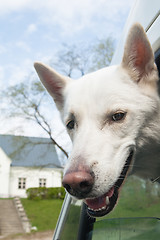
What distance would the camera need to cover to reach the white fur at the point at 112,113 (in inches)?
61.4

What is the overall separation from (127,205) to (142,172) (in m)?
0.24

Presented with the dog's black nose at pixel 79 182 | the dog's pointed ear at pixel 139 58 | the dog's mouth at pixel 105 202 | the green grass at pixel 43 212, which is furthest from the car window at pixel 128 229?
the green grass at pixel 43 212

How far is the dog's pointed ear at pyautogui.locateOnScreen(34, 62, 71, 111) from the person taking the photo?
7.39 feet

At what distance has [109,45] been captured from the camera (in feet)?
74.2

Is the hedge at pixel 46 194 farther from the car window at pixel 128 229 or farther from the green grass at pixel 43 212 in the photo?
the car window at pixel 128 229

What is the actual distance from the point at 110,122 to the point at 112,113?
5 cm

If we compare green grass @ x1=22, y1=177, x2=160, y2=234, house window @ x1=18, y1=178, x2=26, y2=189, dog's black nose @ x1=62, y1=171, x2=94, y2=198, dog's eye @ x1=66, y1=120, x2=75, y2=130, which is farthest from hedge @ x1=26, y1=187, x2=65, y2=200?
dog's black nose @ x1=62, y1=171, x2=94, y2=198

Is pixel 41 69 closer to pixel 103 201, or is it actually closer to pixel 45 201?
pixel 103 201

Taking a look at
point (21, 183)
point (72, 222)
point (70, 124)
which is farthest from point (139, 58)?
point (21, 183)

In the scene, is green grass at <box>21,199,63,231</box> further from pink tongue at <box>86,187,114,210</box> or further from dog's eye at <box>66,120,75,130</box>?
pink tongue at <box>86,187,114,210</box>

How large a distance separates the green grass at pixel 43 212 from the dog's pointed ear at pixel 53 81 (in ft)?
94.1

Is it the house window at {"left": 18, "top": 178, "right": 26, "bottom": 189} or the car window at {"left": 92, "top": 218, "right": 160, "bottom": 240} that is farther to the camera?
the house window at {"left": 18, "top": 178, "right": 26, "bottom": 189}

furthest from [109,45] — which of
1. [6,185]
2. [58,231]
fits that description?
[6,185]

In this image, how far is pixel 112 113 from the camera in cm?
174
